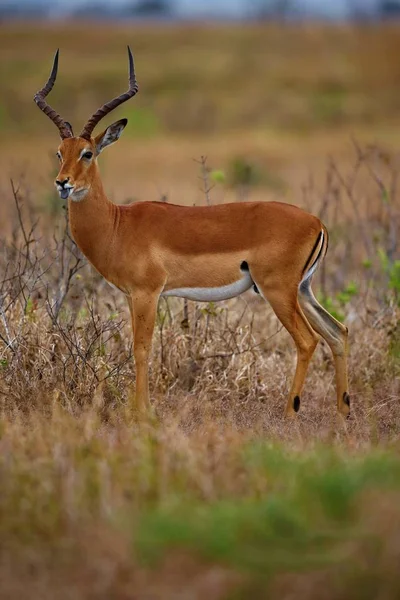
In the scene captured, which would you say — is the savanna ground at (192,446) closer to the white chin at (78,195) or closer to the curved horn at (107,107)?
the white chin at (78,195)

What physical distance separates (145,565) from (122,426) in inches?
101

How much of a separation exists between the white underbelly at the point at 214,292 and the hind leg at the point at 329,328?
0.54 m

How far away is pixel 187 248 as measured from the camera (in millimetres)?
7199

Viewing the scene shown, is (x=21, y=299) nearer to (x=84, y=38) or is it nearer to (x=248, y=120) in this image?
(x=248, y=120)

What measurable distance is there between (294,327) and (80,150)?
1863mm

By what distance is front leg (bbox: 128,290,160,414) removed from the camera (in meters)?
7.15

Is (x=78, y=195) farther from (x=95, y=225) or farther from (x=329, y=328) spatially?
(x=329, y=328)

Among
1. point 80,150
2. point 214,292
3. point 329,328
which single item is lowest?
point 329,328

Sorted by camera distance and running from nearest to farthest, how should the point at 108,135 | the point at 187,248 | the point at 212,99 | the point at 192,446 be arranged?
the point at 192,446 < the point at 187,248 < the point at 108,135 < the point at 212,99

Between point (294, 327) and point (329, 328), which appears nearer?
point (294, 327)

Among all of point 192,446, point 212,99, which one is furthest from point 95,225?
point 212,99

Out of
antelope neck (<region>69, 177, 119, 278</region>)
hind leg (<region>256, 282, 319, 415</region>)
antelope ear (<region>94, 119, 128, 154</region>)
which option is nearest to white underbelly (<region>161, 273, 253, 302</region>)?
hind leg (<region>256, 282, 319, 415</region>)

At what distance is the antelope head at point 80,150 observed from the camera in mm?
6984

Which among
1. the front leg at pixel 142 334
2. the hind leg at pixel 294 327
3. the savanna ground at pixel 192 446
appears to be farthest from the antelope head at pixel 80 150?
the hind leg at pixel 294 327
